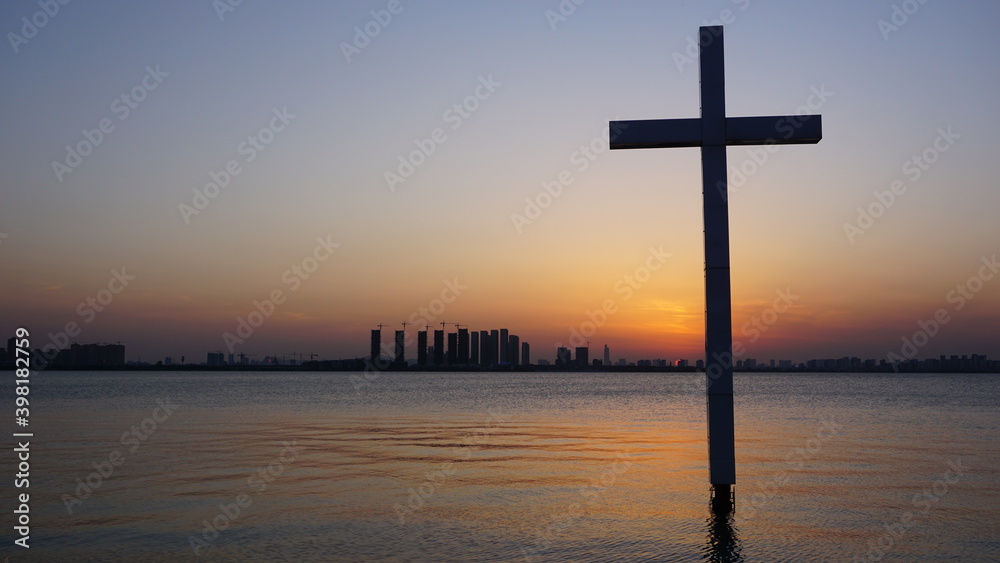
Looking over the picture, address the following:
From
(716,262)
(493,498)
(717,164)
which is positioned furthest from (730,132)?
(493,498)

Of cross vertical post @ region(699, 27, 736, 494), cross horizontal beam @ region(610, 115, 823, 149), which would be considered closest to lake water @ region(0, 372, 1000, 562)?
cross vertical post @ region(699, 27, 736, 494)

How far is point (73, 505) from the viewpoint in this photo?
58.2 feet

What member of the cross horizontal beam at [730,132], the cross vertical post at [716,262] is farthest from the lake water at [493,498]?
the cross horizontal beam at [730,132]

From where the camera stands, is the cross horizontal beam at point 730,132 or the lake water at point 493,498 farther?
the cross horizontal beam at point 730,132

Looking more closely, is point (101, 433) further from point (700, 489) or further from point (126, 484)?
point (700, 489)

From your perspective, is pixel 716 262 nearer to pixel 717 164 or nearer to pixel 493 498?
pixel 717 164

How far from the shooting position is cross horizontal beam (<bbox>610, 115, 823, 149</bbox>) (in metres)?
15.3

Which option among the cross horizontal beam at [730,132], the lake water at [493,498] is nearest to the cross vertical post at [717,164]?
the cross horizontal beam at [730,132]

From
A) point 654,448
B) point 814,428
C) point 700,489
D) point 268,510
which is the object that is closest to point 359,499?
point 268,510

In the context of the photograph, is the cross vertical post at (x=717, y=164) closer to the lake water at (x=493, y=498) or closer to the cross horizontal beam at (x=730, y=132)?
the cross horizontal beam at (x=730, y=132)

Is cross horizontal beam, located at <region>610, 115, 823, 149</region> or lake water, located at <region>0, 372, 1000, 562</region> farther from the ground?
cross horizontal beam, located at <region>610, 115, 823, 149</region>

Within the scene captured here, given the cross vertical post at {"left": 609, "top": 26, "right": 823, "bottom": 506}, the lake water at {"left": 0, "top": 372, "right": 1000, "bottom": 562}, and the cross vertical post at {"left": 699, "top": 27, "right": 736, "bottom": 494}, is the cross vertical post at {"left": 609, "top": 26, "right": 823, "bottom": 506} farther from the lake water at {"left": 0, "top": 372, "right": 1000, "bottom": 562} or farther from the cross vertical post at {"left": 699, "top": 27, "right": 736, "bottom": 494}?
the lake water at {"left": 0, "top": 372, "right": 1000, "bottom": 562}

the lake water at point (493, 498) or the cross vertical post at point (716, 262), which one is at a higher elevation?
the cross vertical post at point (716, 262)

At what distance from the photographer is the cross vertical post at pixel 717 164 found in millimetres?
15250
